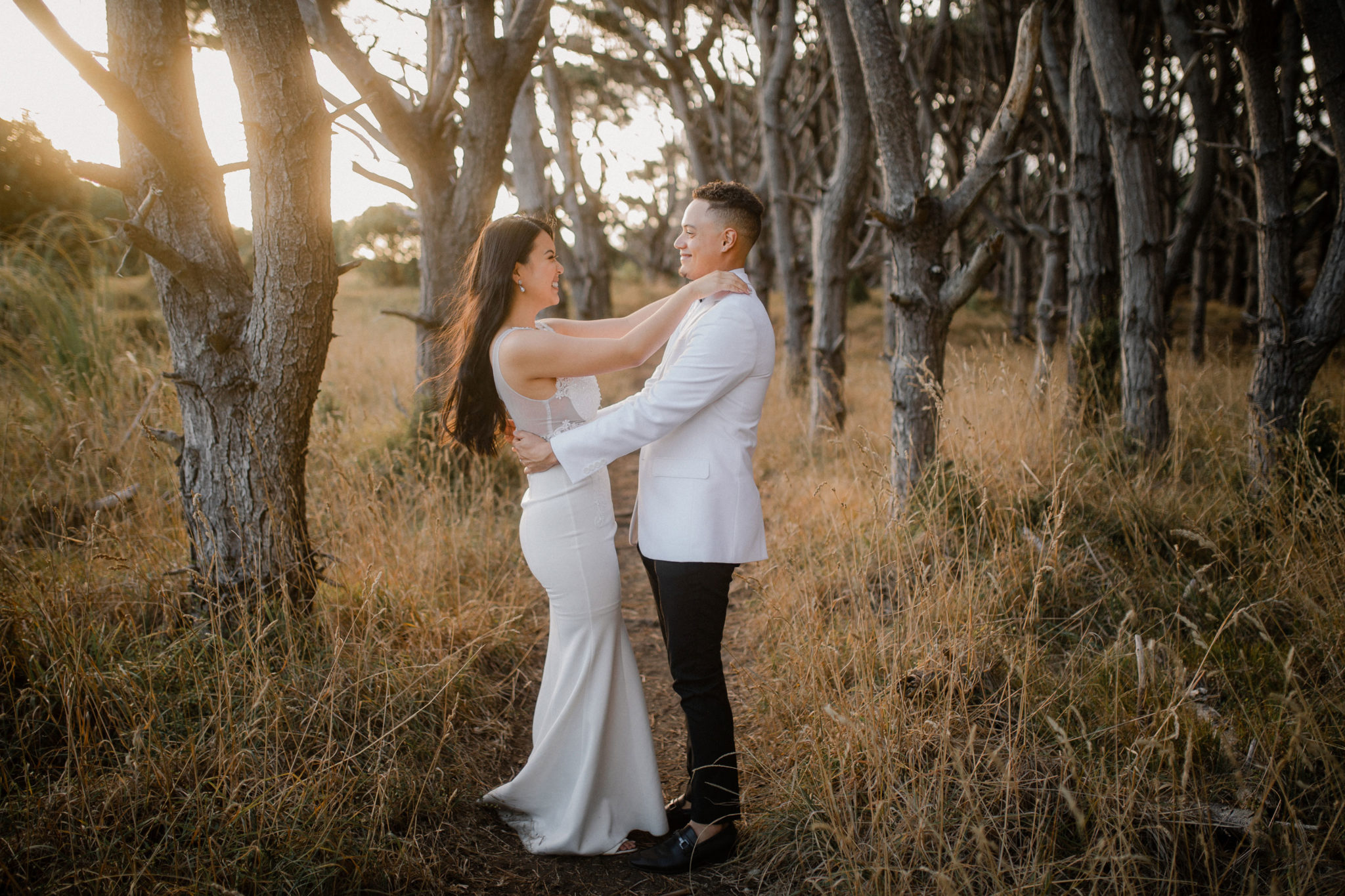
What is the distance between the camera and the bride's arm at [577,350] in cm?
255

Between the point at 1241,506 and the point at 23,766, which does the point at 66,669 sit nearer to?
the point at 23,766

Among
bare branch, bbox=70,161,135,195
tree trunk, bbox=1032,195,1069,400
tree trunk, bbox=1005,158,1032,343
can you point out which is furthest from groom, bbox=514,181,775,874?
tree trunk, bbox=1005,158,1032,343

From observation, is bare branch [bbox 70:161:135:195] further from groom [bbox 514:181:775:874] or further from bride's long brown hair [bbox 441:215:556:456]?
groom [bbox 514:181:775:874]

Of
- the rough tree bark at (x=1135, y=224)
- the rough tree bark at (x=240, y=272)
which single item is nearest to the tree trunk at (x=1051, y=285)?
the rough tree bark at (x=1135, y=224)

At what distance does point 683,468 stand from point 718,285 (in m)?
0.63

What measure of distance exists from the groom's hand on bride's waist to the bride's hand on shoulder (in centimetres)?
75

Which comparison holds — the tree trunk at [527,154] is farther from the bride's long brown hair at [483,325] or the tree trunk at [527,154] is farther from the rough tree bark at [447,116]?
the bride's long brown hair at [483,325]

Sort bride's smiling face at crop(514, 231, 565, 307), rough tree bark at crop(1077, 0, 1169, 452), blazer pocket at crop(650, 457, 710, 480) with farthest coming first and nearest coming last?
1. rough tree bark at crop(1077, 0, 1169, 452)
2. bride's smiling face at crop(514, 231, 565, 307)
3. blazer pocket at crop(650, 457, 710, 480)

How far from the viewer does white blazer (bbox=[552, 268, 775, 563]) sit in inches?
93.9

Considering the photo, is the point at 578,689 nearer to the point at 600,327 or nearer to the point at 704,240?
the point at 600,327

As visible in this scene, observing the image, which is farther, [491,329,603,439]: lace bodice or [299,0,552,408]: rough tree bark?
[299,0,552,408]: rough tree bark

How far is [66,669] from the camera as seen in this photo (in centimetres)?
244

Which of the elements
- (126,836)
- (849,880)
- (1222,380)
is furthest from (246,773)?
(1222,380)

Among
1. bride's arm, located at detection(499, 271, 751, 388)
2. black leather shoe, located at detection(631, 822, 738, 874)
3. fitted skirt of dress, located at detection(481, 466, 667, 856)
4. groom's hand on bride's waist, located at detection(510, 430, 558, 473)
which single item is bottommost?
black leather shoe, located at detection(631, 822, 738, 874)
